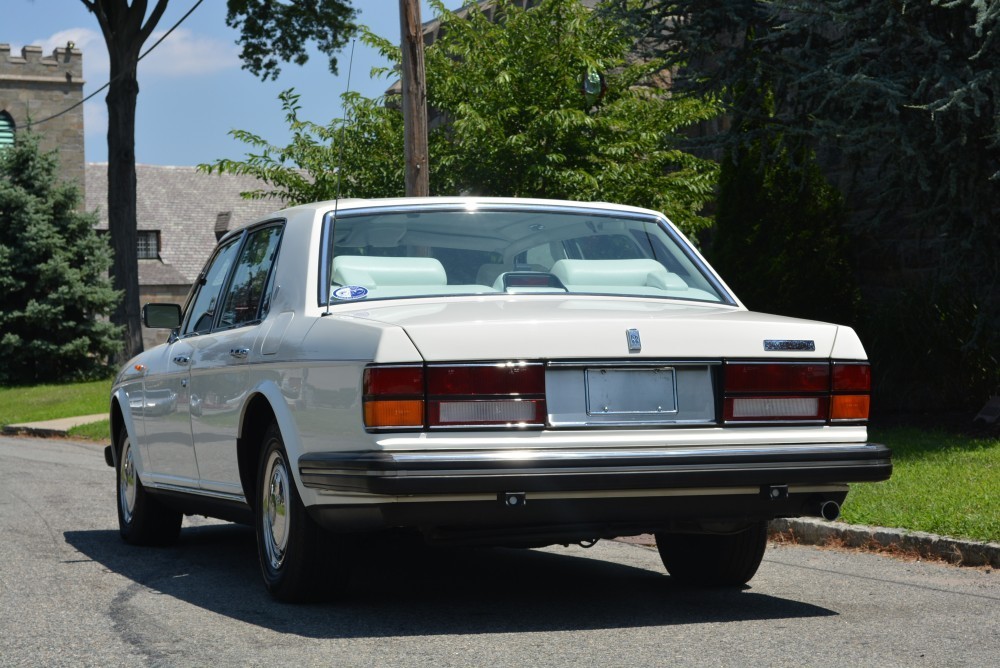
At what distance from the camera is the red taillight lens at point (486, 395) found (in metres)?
5.06

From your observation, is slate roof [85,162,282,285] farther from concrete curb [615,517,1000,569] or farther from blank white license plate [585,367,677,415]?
blank white license plate [585,367,677,415]

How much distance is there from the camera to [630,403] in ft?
17.3

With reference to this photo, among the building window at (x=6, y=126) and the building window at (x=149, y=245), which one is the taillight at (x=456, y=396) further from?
the building window at (x=149, y=245)

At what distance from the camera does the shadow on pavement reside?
554cm

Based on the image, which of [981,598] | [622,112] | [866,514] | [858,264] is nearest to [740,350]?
[981,598]

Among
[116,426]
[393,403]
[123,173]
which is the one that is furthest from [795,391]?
[123,173]

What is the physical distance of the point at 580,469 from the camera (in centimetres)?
507

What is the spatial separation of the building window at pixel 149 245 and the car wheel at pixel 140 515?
5326 cm

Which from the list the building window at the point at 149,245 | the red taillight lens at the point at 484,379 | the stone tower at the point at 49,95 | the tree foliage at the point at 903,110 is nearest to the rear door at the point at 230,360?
the red taillight lens at the point at 484,379

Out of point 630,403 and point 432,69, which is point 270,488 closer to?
point 630,403

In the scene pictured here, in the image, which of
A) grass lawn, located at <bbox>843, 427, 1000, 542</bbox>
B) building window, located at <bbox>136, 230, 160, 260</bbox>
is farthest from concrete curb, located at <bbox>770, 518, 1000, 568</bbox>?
building window, located at <bbox>136, 230, 160, 260</bbox>

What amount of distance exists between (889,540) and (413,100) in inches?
335

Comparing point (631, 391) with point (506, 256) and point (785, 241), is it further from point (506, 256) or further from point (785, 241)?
point (785, 241)

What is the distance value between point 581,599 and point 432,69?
12797 millimetres
